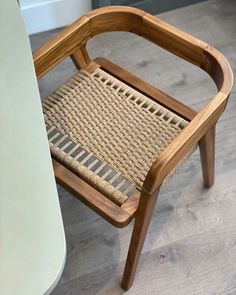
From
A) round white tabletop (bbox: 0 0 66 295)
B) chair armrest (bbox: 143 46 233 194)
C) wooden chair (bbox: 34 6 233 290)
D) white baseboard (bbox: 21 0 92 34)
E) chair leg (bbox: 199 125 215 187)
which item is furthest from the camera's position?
white baseboard (bbox: 21 0 92 34)

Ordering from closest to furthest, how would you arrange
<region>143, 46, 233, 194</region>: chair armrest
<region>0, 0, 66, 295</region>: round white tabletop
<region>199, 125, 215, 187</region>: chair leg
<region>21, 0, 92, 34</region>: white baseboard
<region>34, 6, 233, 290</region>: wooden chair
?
<region>0, 0, 66, 295</region>: round white tabletop
<region>143, 46, 233, 194</region>: chair armrest
<region>34, 6, 233, 290</region>: wooden chair
<region>199, 125, 215, 187</region>: chair leg
<region>21, 0, 92, 34</region>: white baseboard

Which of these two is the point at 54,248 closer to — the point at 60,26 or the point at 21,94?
the point at 21,94

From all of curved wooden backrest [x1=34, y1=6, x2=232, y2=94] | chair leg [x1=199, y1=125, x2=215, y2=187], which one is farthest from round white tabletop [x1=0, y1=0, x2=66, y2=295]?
chair leg [x1=199, y1=125, x2=215, y2=187]

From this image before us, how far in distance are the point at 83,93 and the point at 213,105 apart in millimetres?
352

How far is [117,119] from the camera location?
1.18 m

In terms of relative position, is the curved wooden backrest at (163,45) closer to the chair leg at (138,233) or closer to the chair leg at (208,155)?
the chair leg at (138,233)

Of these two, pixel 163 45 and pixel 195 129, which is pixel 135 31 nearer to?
pixel 163 45

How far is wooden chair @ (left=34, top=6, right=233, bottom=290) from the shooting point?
105 centimetres

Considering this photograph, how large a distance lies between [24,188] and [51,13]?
3.96 ft

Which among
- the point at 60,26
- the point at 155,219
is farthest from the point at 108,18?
the point at 60,26

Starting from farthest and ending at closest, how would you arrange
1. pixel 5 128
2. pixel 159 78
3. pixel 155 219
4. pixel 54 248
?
pixel 159 78
pixel 155 219
pixel 5 128
pixel 54 248

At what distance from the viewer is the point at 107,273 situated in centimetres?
137

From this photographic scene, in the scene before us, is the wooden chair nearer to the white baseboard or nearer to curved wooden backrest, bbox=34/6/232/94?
curved wooden backrest, bbox=34/6/232/94

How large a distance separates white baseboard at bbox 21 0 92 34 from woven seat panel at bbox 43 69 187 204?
0.63 metres
